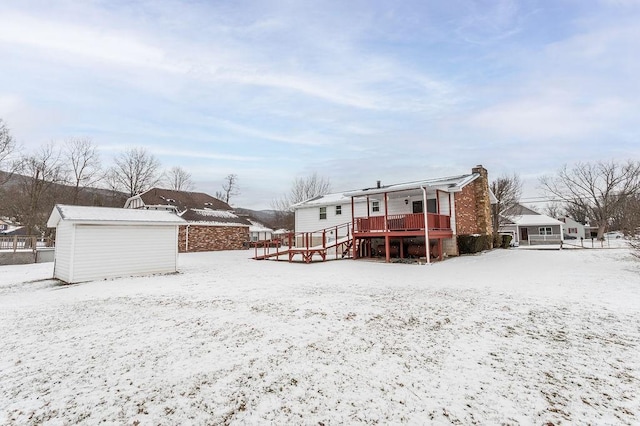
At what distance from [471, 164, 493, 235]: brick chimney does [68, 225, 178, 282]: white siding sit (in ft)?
59.3

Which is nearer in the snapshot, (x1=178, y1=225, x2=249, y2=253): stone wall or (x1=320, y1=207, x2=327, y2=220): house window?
(x1=320, y1=207, x2=327, y2=220): house window

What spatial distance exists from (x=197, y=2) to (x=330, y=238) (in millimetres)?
16218

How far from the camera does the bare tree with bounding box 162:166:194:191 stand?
4313 cm

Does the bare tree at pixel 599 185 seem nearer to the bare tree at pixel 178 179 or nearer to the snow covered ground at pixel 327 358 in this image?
the snow covered ground at pixel 327 358

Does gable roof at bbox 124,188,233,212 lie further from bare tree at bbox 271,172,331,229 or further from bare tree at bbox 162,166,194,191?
bare tree at bbox 271,172,331,229

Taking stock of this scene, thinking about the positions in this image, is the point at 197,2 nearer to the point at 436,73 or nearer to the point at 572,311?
the point at 436,73

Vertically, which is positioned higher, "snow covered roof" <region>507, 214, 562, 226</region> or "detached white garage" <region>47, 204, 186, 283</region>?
"snow covered roof" <region>507, 214, 562, 226</region>

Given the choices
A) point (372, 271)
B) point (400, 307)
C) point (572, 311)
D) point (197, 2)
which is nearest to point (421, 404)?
point (400, 307)

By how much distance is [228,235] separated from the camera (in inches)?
1071

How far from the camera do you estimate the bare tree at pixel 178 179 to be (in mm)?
43134

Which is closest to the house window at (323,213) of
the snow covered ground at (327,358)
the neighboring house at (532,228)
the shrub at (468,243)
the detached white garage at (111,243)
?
the shrub at (468,243)

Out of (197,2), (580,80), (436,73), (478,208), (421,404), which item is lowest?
(421,404)

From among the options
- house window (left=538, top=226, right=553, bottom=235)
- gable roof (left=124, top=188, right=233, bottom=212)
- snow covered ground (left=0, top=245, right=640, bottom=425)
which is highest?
gable roof (left=124, top=188, right=233, bottom=212)

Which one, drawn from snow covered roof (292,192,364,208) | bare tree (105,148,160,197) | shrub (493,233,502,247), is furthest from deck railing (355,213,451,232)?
bare tree (105,148,160,197)
